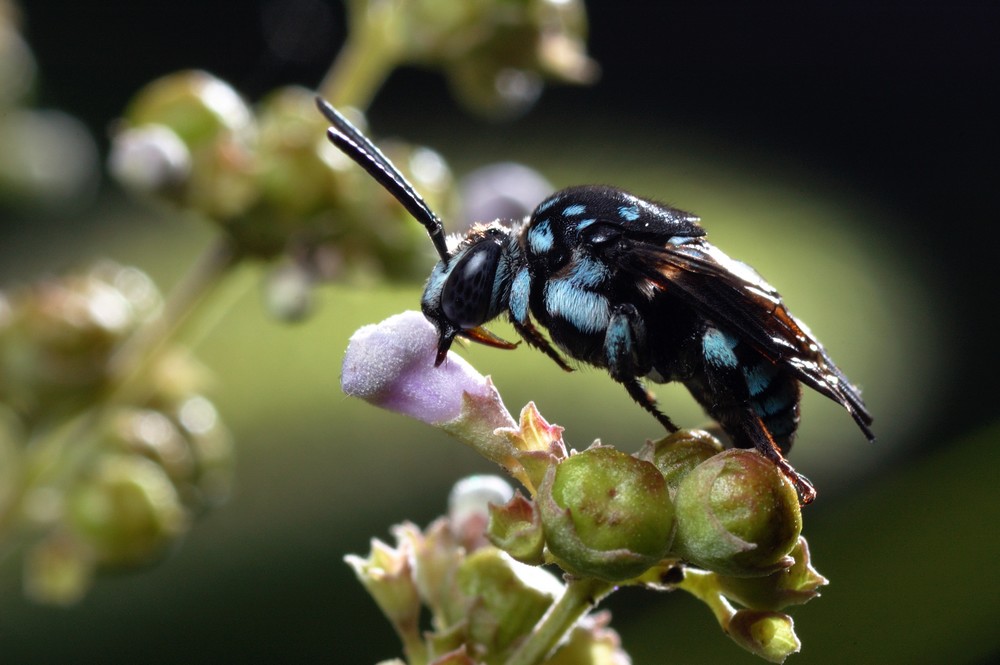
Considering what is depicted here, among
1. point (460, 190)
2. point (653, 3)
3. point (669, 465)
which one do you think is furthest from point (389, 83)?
point (669, 465)

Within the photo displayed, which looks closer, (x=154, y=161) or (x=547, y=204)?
(x=547, y=204)

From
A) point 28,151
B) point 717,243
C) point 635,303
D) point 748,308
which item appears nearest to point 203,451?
point 635,303

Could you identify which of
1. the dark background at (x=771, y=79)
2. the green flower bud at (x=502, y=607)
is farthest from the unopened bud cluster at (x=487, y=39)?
the dark background at (x=771, y=79)

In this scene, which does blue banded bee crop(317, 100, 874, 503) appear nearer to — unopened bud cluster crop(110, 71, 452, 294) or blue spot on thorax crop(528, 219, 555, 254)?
blue spot on thorax crop(528, 219, 555, 254)

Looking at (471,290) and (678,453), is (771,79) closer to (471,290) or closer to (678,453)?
(471,290)

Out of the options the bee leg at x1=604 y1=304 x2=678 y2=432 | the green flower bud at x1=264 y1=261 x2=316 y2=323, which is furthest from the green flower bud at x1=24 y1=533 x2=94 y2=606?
the bee leg at x1=604 y1=304 x2=678 y2=432

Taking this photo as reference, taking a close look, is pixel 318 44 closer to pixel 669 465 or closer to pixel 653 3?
pixel 669 465
